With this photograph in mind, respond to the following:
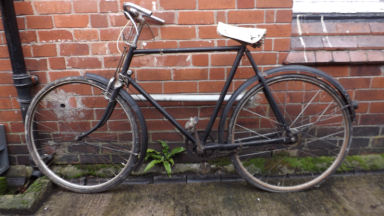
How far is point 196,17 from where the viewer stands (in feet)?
8.06

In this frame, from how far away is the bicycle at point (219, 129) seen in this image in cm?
233

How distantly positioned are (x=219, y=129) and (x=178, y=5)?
42.0 inches

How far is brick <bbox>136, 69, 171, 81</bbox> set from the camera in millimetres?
2590

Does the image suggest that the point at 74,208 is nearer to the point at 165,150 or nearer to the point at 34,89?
the point at 165,150

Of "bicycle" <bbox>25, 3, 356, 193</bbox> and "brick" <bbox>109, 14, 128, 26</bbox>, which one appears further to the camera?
"brick" <bbox>109, 14, 128, 26</bbox>

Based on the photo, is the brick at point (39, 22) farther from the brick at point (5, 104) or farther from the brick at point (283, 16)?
the brick at point (283, 16)

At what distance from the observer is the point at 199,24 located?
2.47 metres

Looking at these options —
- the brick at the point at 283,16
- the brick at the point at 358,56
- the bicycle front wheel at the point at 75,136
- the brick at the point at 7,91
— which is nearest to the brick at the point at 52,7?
the bicycle front wheel at the point at 75,136

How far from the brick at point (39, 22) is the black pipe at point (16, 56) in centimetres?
11

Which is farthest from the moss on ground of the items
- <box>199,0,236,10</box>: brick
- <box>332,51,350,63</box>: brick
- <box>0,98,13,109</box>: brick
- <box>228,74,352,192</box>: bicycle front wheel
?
<box>332,51,350,63</box>: brick

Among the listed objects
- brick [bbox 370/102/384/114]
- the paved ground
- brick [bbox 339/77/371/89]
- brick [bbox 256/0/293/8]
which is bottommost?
the paved ground

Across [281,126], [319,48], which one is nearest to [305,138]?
[281,126]

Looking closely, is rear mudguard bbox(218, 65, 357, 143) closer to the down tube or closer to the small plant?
the down tube

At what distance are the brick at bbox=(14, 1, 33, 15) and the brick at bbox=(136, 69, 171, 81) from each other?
1.00m
